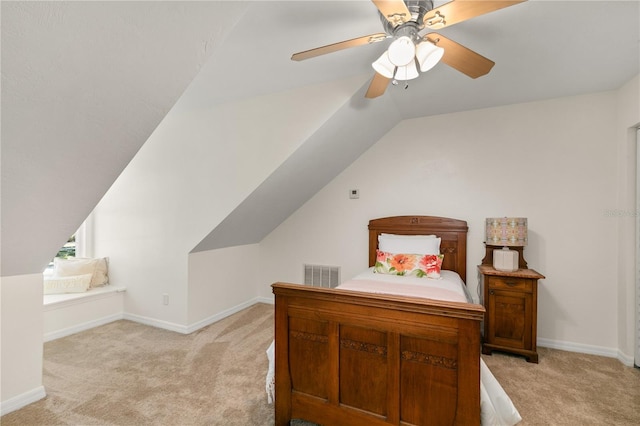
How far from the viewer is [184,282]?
3158 mm

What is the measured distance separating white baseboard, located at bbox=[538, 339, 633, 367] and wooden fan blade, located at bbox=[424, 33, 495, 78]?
8.78 ft

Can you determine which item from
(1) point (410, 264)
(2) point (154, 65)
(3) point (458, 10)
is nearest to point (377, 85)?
(3) point (458, 10)

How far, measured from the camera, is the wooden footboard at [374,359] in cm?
135

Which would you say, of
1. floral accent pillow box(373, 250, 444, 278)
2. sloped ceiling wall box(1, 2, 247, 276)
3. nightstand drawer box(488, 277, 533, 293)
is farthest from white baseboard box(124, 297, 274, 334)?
nightstand drawer box(488, 277, 533, 293)

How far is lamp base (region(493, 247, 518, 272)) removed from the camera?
270 cm

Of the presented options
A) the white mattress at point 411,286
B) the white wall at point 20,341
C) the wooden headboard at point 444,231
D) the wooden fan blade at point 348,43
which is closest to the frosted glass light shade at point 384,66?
the wooden fan blade at point 348,43

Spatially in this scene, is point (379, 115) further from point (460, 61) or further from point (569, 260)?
point (569, 260)

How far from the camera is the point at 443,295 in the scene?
2168 mm

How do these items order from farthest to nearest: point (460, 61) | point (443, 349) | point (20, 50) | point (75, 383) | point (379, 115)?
point (379, 115)
point (75, 383)
point (460, 61)
point (443, 349)
point (20, 50)

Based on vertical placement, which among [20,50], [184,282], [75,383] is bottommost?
[75,383]

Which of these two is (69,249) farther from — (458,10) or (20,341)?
(458,10)

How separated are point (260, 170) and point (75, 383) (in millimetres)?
2166

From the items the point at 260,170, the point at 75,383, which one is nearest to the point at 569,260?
the point at 260,170

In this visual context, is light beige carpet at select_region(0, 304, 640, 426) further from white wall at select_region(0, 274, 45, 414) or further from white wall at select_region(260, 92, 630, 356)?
white wall at select_region(260, 92, 630, 356)
